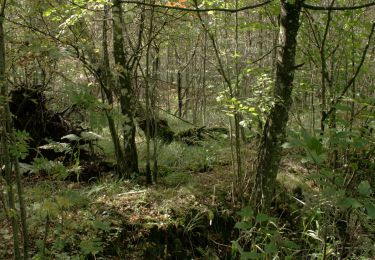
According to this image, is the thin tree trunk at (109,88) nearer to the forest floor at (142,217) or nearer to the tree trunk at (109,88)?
the tree trunk at (109,88)

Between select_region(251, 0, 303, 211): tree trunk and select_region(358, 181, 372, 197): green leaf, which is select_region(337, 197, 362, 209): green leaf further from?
select_region(251, 0, 303, 211): tree trunk

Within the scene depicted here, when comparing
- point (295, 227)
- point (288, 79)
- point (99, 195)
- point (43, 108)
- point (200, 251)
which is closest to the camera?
point (288, 79)

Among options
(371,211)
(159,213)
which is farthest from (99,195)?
(371,211)

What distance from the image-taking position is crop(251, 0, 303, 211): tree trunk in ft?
10.9

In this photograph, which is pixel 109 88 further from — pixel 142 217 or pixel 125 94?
pixel 142 217

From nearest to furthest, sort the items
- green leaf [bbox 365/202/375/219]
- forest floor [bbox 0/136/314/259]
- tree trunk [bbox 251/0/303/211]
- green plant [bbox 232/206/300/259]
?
green leaf [bbox 365/202/375/219]
green plant [bbox 232/206/300/259]
tree trunk [bbox 251/0/303/211]
forest floor [bbox 0/136/314/259]

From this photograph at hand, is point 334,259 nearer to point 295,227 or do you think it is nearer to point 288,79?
point 295,227

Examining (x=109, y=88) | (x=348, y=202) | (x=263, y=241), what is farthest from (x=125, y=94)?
(x=348, y=202)

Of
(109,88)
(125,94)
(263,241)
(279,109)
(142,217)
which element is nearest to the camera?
(279,109)

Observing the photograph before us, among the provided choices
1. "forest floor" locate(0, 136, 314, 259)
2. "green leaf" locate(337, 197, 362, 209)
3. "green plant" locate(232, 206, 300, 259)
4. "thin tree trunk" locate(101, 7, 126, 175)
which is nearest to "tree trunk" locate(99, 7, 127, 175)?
"thin tree trunk" locate(101, 7, 126, 175)

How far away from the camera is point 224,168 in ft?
19.8

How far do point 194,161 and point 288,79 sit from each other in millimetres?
3090

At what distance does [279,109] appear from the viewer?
355 centimetres

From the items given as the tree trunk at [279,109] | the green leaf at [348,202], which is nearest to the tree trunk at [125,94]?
the tree trunk at [279,109]
